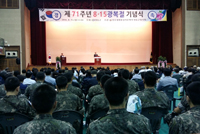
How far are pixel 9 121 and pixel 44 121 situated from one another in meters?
0.93

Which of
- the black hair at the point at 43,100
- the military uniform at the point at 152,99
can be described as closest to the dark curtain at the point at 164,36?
the military uniform at the point at 152,99

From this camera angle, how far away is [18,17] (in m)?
11.8

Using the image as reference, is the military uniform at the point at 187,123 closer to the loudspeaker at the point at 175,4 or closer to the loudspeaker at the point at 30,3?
the loudspeaker at the point at 30,3

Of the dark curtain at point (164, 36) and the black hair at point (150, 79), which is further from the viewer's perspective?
the dark curtain at point (164, 36)

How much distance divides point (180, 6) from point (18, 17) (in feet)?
30.5

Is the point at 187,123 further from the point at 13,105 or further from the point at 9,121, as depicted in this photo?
the point at 13,105

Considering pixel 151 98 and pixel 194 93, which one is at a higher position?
pixel 194 93

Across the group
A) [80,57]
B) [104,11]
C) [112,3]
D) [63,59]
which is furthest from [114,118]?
[80,57]

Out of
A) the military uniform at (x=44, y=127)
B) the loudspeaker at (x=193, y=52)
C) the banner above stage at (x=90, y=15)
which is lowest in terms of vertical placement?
the military uniform at (x=44, y=127)

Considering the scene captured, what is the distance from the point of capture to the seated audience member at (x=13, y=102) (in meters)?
2.16

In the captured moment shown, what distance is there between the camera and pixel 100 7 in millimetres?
13258

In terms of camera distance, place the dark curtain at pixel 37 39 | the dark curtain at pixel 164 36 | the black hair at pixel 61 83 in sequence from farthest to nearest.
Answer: the dark curtain at pixel 164 36
the dark curtain at pixel 37 39
the black hair at pixel 61 83

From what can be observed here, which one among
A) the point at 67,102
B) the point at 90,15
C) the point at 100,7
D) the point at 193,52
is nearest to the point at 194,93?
the point at 67,102

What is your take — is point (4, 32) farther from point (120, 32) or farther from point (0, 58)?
point (120, 32)
